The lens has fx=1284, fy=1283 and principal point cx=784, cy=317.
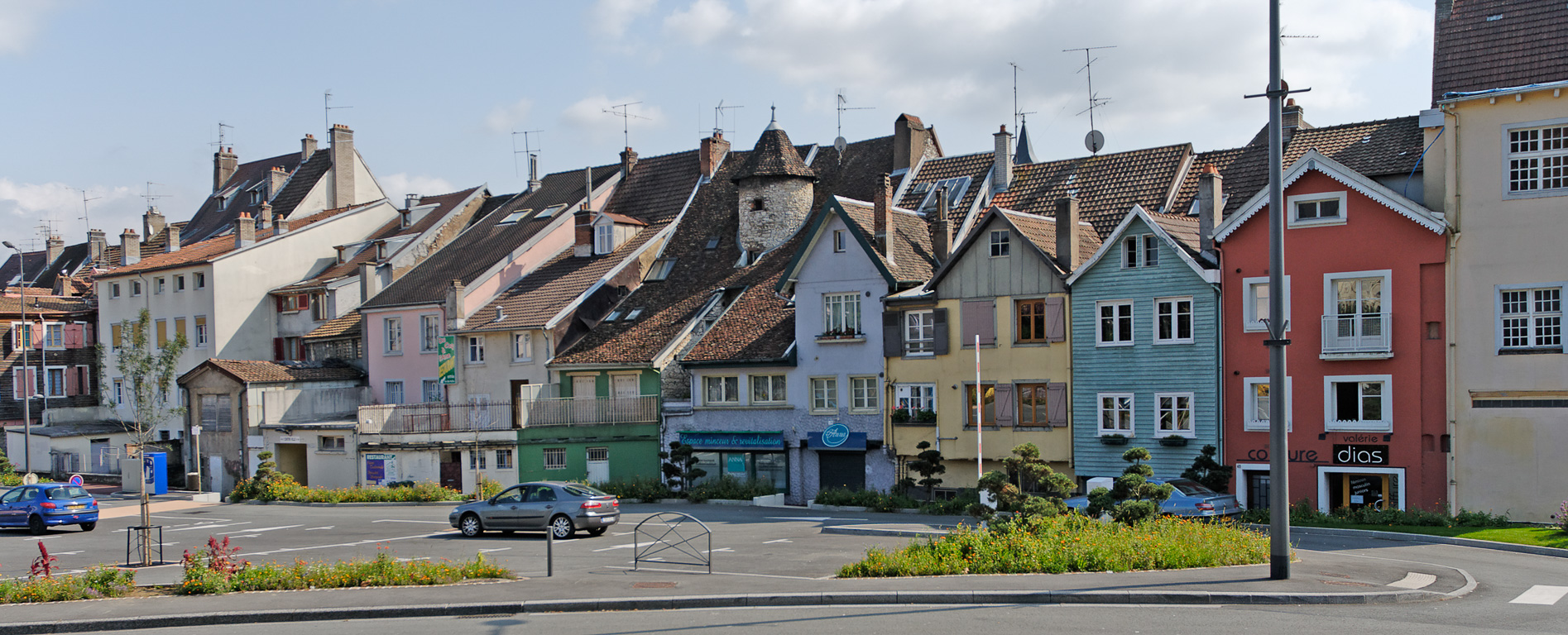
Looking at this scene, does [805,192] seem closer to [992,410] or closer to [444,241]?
[992,410]

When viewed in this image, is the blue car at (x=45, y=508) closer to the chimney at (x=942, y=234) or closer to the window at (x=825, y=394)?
the window at (x=825, y=394)

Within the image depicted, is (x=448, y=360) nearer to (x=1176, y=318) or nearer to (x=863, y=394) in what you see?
(x=863, y=394)

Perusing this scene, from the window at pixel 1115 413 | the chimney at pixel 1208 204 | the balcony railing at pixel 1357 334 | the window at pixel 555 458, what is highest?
the chimney at pixel 1208 204

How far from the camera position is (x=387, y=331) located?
184 feet

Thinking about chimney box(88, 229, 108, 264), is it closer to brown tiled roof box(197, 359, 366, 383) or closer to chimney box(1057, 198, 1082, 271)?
brown tiled roof box(197, 359, 366, 383)

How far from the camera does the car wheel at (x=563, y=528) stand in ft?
98.2

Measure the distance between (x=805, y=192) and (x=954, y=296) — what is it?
12522mm

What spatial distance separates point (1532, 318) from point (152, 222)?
259 ft

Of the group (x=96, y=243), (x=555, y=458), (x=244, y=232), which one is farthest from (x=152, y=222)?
(x=555, y=458)

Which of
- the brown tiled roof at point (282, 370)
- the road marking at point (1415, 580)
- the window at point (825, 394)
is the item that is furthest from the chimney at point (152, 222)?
the road marking at point (1415, 580)

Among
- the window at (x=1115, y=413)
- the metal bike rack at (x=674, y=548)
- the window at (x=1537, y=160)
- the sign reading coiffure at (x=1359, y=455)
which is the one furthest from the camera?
the window at (x=1115, y=413)

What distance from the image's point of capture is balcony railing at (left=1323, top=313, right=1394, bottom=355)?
1289 inches

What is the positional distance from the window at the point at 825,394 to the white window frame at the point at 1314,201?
15.4 meters

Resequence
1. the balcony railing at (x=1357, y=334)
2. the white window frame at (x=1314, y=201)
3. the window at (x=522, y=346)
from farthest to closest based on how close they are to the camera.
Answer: the window at (x=522, y=346), the white window frame at (x=1314, y=201), the balcony railing at (x=1357, y=334)
